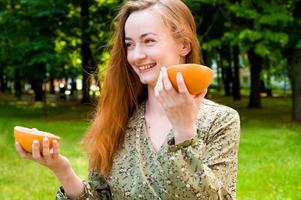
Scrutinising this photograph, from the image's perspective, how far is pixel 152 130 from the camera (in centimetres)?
244

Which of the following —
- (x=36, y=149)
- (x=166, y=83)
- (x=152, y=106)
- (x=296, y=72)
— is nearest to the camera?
(x=166, y=83)

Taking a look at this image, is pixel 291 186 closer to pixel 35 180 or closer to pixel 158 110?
pixel 35 180

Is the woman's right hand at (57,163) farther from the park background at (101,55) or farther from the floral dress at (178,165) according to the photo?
the park background at (101,55)

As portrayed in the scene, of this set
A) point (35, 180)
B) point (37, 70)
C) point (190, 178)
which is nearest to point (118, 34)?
point (190, 178)

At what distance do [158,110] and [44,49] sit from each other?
18.6m

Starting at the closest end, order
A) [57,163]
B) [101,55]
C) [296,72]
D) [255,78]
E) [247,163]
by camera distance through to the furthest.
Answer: [57,163] < [247,163] < [101,55] < [296,72] < [255,78]

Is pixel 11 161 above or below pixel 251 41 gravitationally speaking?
below

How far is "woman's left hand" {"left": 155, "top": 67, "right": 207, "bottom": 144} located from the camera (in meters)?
1.95

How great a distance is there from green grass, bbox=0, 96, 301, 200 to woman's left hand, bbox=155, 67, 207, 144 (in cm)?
197

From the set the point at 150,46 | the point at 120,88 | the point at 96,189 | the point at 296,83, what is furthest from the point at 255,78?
the point at 150,46

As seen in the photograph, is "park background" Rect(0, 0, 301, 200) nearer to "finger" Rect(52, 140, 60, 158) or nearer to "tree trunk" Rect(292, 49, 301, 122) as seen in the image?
"tree trunk" Rect(292, 49, 301, 122)

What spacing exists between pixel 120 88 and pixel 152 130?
27 cm

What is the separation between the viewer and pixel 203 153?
6.91 ft

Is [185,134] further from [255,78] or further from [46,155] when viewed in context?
[255,78]
